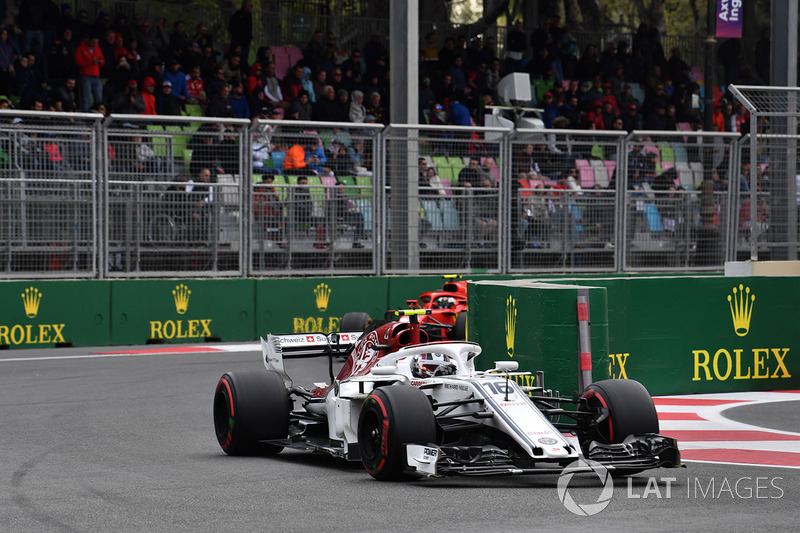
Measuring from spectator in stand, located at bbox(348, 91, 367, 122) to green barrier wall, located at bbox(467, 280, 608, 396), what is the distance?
42.0 ft

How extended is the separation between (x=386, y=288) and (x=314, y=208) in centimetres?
173

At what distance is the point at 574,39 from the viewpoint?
29.0 meters

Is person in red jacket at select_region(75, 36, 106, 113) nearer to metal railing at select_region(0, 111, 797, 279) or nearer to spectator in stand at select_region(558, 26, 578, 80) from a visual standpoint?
metal railing at select_region(0, 111, 797, 279)

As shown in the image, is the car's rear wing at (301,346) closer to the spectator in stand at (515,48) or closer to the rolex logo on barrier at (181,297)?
the rolex logo on barrier at (181,297)

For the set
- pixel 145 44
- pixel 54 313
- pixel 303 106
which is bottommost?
pixel 54 313

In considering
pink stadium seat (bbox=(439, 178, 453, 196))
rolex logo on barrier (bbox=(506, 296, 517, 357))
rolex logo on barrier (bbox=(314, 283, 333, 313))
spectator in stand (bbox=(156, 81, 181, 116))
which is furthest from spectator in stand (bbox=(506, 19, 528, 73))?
rolex logo on barrier (bbox=(506, 296, 517, 357))

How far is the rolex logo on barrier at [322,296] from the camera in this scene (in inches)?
700

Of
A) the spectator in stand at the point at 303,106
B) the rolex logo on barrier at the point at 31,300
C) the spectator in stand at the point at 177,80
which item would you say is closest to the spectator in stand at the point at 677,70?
the spectator in stand at the point at 303,106

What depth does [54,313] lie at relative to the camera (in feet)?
53.6

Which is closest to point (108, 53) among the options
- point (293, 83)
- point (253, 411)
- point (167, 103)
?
point (167, 103)

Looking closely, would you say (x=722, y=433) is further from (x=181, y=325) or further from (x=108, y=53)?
(x=108, y=53)

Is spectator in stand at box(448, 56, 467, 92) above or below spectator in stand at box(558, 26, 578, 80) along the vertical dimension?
below

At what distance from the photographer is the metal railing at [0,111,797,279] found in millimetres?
16156

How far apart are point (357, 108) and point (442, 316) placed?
9.03 m
